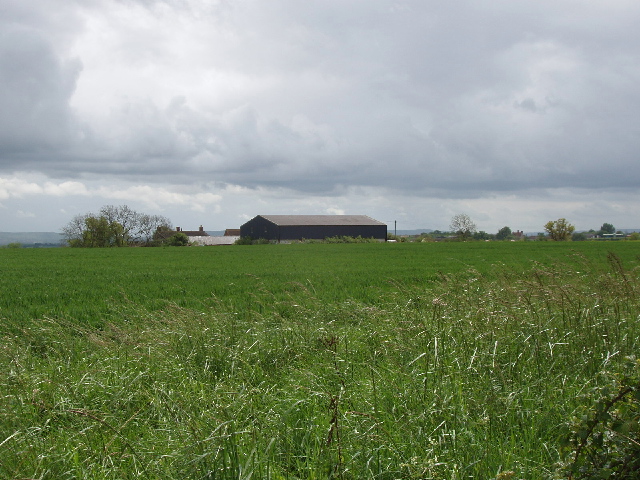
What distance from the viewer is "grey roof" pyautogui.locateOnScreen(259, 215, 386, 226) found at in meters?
111

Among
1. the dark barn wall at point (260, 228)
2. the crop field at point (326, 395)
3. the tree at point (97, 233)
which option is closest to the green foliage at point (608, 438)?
the crop field at point (326, 395)

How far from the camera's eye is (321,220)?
11319 cm

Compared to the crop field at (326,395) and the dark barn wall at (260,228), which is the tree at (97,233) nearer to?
the dark barn wall at (260,228)

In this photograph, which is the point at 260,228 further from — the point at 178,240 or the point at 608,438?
the point at 608,438

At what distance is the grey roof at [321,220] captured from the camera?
363ft

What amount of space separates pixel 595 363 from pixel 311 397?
3.56 metres

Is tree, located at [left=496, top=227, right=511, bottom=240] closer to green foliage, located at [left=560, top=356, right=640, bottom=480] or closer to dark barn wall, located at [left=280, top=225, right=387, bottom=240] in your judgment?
dark barn wall, located at [left=280, top=225, right=387, bottom=240]

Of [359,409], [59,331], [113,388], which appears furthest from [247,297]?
[359,409]

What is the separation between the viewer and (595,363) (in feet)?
20.2

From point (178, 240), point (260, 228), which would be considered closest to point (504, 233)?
point (260, 228)

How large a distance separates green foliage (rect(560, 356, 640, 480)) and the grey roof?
106 meters

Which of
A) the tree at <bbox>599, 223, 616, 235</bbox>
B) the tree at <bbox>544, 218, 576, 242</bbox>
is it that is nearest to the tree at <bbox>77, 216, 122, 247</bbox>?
the tree at <bbox>544, 218, 576, 242</bbox>

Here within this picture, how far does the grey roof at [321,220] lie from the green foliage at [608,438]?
346ft

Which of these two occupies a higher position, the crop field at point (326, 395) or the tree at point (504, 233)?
the tree at point (504, 233)
